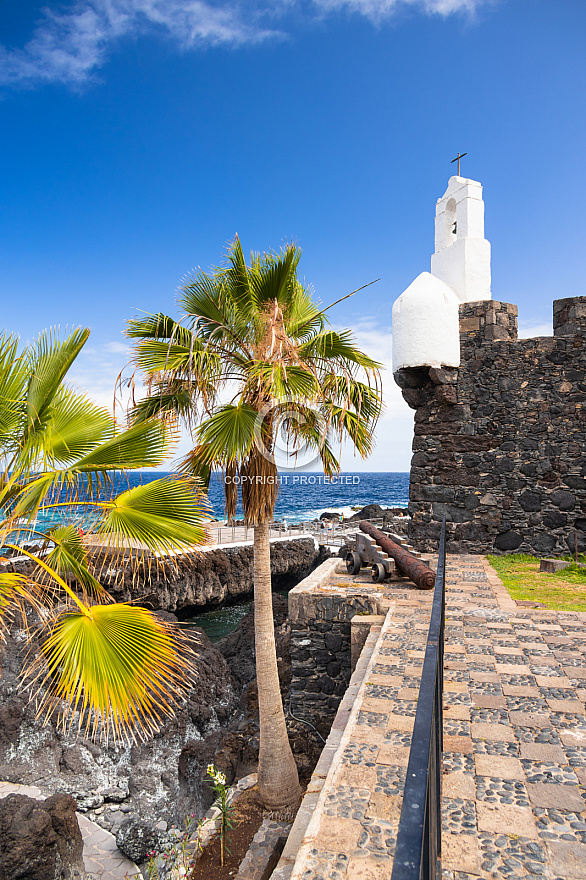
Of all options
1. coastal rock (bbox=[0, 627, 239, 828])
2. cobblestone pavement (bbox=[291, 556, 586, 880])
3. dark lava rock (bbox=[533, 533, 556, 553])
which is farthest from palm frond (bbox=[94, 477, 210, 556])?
dark lava rock (bbox=[533, 533, 556, 553])

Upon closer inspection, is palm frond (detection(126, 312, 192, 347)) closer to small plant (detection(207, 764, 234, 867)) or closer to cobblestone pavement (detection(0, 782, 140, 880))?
small plant (detection(207, 764, 234, 867))

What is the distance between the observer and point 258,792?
6.12 metres

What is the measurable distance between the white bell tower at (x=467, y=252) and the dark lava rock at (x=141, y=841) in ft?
33.3

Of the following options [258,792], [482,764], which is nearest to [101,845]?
[258,792]

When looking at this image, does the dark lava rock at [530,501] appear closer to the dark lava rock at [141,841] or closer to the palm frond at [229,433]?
the palm frond at [229,433]

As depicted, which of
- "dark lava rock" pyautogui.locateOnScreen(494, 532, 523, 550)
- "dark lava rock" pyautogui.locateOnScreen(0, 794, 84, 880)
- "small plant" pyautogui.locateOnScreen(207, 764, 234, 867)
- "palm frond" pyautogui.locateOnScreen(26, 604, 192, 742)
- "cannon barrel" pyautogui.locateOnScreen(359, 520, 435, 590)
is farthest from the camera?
"dark lava rock" pyautogui.locateOnScreen(494, 532, 523, 550)

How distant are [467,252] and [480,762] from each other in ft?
31.3

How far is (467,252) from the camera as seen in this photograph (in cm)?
1040

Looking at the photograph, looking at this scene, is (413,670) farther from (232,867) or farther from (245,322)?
(245,322)

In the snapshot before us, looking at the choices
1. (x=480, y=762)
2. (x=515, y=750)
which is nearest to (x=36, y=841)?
(x=480, y=762)

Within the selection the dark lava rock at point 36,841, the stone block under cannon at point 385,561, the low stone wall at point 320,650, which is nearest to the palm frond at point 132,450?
the low stone wall at point 320,650

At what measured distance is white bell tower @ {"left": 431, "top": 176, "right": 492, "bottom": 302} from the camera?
34.2 ft

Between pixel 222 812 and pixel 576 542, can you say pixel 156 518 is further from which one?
pixel 576 542

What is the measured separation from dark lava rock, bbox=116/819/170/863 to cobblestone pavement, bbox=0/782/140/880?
0.12m
